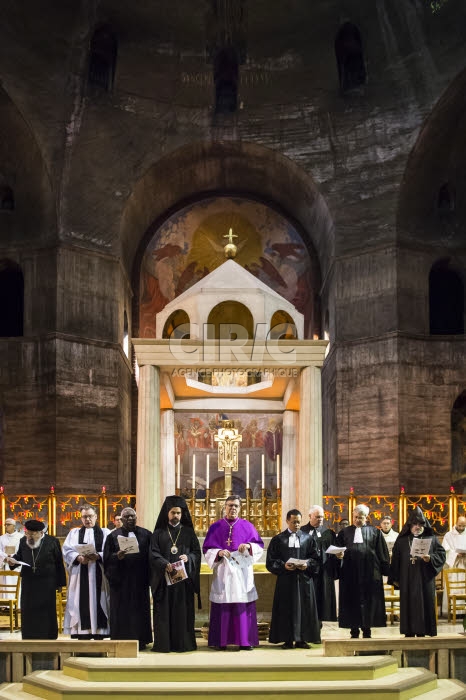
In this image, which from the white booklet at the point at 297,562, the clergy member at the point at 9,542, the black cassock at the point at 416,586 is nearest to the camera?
the white booklet at the point at 297,562

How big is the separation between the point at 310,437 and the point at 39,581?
16.7 feet

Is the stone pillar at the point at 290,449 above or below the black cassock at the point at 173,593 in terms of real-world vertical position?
above

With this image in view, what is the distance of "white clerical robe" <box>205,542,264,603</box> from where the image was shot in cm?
1099

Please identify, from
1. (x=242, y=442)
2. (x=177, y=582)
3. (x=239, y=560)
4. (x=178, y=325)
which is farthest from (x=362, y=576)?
(x=242, y=442)

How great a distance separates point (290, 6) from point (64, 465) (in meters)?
11.2

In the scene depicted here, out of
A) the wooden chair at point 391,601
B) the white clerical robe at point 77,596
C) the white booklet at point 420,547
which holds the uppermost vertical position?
the white booklet at point 420,547

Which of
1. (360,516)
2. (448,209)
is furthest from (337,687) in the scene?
(448,209)

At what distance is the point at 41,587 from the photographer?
37.6 feet

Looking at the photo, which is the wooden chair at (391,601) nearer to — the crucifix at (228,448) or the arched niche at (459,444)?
the crucifix at (228,448)

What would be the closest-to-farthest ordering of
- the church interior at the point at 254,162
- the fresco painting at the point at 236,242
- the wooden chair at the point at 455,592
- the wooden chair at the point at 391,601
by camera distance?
the wooden chair at the point at 455,592 < the wooden chair at the point at 391,601 < the church interior at the point at 254,162 < the fresco painting at the point at 236,242

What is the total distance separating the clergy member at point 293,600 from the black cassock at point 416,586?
3.46 ft

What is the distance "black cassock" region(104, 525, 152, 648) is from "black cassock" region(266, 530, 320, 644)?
1441 millimetres

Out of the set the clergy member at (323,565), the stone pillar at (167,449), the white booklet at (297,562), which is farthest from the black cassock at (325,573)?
the stone pillar at (167,449)

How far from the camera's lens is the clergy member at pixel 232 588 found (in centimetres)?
1101
